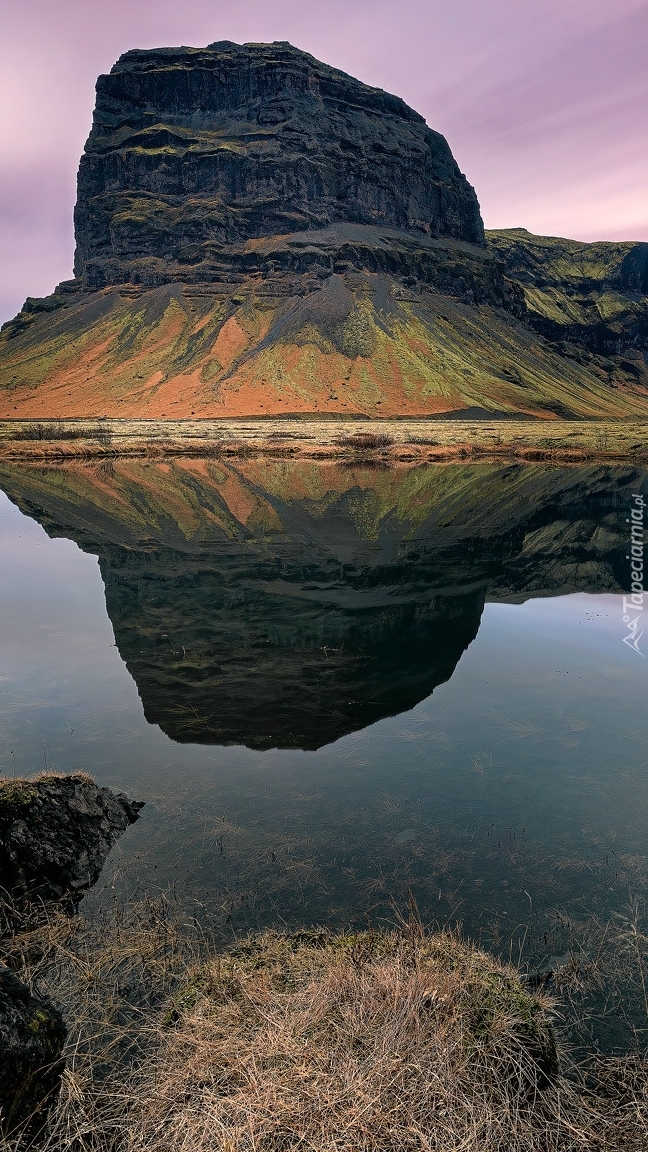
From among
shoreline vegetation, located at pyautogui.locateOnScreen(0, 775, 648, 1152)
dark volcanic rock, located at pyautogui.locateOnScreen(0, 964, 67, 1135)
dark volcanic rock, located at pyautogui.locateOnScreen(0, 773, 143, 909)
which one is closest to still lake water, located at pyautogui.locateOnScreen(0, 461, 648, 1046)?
dark volcanic rock, located at pyautogui.locateOnScreen(0, 773, 143, 909)

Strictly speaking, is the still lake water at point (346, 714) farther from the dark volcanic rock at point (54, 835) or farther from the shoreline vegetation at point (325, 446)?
the shoreline vegetation at point (325, 446)

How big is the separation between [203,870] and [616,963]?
5.70 meters

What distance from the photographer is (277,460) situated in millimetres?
78812

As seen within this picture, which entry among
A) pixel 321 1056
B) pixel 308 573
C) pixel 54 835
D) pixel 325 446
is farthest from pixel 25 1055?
pixel 325 446

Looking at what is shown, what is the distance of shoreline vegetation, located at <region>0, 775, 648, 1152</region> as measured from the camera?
5.27 m

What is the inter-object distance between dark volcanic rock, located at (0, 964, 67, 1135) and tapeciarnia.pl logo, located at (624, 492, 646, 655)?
19979mm

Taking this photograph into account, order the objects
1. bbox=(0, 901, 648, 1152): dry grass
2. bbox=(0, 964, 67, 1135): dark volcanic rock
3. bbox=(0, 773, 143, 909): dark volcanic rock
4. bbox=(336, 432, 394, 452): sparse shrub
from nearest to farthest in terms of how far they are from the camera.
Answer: bbox=(0, 901, 648, 1152): dry grass < bbox=(0, 964, 67, 1135): dark volcanic rock < bbox=(0, 773, 143, 909): dark volcanic rock < bbox=(336, 432, 394, 452): sparse shrub

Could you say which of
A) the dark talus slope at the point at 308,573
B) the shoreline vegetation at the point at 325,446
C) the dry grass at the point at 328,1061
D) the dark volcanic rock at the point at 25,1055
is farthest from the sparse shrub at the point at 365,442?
the dark volcanic rock at the point at 25,1055

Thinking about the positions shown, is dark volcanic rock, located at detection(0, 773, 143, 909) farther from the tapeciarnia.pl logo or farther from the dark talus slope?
the tapeciarnia.pl logo

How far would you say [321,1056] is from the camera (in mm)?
5766

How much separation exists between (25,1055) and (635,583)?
30.0 meters

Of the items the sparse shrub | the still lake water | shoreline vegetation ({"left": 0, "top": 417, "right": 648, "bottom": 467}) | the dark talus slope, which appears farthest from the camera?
the sparse shrub

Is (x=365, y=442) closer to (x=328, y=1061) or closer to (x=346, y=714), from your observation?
(x=346, y=714)

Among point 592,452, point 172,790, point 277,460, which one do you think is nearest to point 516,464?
point 592,452
